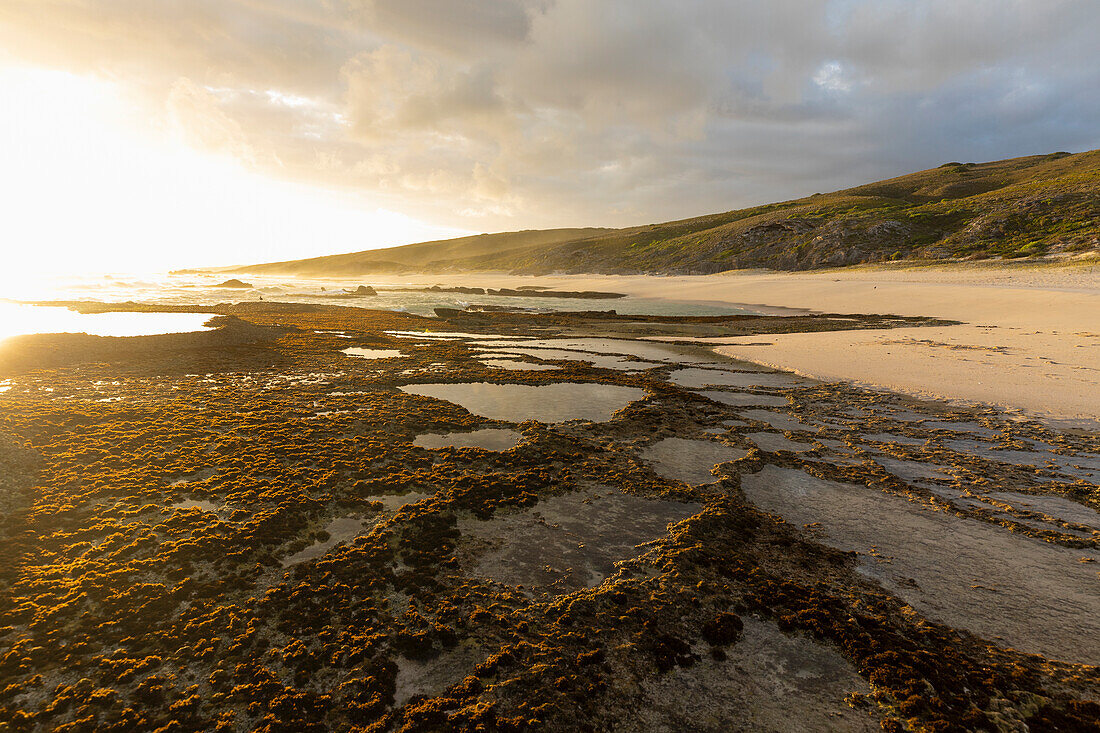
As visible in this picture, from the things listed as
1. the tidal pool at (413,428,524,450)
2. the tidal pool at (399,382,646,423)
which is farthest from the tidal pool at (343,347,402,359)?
the tidal pool at (413,428,524,450)

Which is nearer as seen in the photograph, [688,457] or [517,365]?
[688,457]

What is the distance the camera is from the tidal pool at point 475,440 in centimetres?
954

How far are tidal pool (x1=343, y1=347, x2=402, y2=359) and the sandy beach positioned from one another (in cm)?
1539

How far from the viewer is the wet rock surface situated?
3.84 m

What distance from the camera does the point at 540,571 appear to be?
560cm

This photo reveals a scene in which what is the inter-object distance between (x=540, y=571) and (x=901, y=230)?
10109 centimetres

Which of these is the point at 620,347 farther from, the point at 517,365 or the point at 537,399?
the point at 537,399

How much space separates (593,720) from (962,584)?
491 centimetres

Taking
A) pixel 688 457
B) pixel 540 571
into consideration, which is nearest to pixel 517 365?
pixel 688 457

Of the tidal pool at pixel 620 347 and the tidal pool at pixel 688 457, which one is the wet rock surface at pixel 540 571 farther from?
the tidal pool at pixel 620 347

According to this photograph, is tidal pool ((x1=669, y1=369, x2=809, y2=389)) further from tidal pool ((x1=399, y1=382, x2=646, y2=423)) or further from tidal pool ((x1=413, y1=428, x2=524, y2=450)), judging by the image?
tidal pool ((x1=413, y1=428, x2=524, y2=450))

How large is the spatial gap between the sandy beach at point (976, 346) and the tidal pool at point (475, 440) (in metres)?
11.9

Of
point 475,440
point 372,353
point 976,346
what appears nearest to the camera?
point 475,440

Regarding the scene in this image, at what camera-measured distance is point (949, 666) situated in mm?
4184
